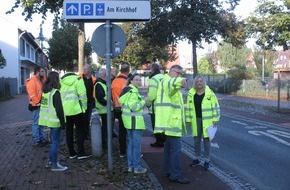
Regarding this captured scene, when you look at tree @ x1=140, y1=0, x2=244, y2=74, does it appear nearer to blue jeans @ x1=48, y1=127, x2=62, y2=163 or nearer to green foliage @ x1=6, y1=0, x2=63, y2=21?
green foliage @ x1=6, y1=0, x2=63, y2=21

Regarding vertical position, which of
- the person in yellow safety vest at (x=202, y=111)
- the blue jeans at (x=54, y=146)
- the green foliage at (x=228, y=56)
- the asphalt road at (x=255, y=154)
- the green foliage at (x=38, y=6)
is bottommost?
the asphalt road at (x=255, y=154)

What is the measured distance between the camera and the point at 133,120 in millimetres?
7355

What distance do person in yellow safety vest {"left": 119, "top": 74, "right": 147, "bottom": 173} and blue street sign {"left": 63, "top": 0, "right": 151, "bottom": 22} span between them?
3.64 feet

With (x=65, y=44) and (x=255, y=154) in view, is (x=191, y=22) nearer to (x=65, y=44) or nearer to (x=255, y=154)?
(x=65, y=44)

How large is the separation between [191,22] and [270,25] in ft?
32.4

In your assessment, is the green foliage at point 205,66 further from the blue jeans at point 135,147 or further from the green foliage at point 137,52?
the blue jeans at point 135,147

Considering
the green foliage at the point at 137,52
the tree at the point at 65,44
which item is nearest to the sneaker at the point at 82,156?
the tree at the point at 65,44

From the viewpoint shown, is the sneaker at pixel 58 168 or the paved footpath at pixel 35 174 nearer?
the paved footpath at pixel 35 174

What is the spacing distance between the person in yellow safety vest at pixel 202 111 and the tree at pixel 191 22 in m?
20.6

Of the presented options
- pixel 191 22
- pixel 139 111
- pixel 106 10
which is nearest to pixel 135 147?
pixel 139 111

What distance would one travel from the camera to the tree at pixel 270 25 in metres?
18.5

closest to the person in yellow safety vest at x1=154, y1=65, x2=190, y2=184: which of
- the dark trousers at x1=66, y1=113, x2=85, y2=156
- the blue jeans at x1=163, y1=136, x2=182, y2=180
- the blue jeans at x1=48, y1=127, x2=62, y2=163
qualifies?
the blue jeans at x1=163, y1=136, x2=182, y2=180

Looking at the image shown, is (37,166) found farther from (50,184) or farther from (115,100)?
(115,100)

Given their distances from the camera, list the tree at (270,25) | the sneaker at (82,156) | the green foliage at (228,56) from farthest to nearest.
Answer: the green foliage at (228,56) < the tree at (270,25) < the sneaker at (82,156)
